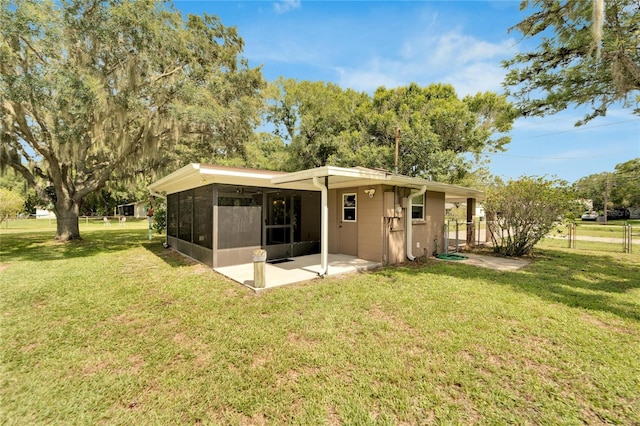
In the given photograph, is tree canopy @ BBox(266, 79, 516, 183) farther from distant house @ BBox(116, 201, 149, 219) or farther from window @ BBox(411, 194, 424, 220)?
distant house @ BBox(116, 201, 149, 219)

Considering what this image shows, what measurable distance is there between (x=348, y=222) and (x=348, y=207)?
0.46m

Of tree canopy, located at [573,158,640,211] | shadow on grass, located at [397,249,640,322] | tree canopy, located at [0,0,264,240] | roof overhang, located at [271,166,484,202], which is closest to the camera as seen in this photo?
shadow on grass, located at [397,249,640,322]

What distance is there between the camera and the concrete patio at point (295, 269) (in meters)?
5.39

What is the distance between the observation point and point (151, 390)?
7.47 ft

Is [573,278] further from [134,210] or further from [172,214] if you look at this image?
[134,210]

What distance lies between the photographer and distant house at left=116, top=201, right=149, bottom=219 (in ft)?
122

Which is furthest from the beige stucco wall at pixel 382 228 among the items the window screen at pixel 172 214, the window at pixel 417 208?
the window screen at pixel 172 214

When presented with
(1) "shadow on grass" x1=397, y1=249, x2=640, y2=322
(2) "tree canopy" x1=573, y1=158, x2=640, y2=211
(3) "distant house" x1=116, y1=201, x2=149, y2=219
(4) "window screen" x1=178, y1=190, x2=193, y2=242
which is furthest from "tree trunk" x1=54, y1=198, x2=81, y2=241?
(2) "tree canopy" x1=573, y1=158, x2=640, y2=211

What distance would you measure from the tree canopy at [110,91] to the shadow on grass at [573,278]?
10117mm

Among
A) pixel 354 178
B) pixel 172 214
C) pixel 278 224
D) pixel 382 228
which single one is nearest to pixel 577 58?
pixel 382 228

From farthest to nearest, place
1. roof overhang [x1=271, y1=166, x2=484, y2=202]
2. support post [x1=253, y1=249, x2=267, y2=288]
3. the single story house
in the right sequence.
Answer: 1. the single story house
2. roof overhang [x1=271, y1=166, x2=484, y2=202]
3. support post [x1=253, y1=249, x2=267, y2=288]

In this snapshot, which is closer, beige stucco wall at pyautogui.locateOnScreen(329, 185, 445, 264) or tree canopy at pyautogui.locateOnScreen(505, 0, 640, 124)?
tree canopy at pyautogui.locateOnScreen(505, 0, 640, 124)

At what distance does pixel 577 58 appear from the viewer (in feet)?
23.7

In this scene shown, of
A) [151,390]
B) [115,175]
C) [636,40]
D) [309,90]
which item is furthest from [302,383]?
[309,90]
